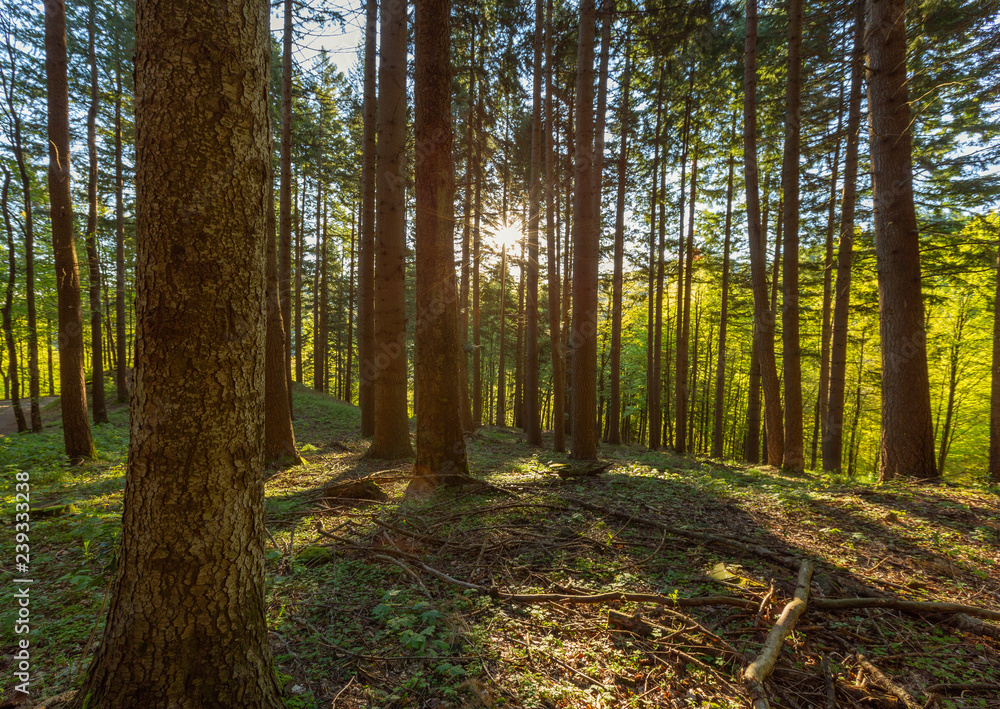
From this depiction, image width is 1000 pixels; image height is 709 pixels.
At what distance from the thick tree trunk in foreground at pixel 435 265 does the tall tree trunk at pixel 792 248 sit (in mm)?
7497

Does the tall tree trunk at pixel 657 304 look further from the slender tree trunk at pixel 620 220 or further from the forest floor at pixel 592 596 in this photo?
the forest floor at pixel 592 596

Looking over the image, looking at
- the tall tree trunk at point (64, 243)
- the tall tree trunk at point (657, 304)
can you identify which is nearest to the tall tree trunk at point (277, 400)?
the tall tree trunk at point (64, 243)

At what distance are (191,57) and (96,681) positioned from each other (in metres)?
2.50

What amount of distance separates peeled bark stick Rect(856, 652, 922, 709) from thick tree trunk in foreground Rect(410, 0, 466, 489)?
14.4 ft

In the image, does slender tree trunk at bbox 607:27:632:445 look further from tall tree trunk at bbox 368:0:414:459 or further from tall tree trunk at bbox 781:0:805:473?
tall tree trunk at bbox 368:0:414:459

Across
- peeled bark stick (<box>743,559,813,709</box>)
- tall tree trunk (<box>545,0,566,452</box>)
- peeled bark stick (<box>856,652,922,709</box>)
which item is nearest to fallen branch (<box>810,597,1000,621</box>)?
peeled bark stick (<box>743,559,813,709</box>)

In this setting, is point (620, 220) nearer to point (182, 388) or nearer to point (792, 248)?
point (792, 248)

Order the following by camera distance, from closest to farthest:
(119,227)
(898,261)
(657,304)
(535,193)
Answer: (898,261)
(535,193)
(119,227)
(657,304)

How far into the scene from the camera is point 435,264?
599cm

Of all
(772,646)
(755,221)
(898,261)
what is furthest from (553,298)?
(772,646)

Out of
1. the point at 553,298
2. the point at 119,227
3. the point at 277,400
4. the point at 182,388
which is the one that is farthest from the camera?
the point at 119,227

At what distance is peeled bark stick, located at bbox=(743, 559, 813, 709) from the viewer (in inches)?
79.7

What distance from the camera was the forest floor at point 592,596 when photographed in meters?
2.19

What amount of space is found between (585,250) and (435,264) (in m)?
3.49
